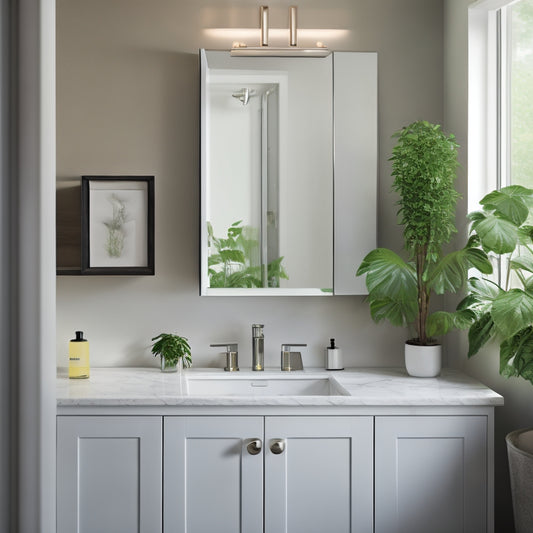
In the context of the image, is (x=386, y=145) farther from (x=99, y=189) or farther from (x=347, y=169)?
(x=99, y=189)

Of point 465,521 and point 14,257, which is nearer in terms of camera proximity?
point 14,257

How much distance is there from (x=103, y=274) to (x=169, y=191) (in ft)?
1.40

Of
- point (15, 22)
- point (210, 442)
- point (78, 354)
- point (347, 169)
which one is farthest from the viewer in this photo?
point (347, 169)

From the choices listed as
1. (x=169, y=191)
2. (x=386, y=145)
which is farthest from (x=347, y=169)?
(x=169, y=191)

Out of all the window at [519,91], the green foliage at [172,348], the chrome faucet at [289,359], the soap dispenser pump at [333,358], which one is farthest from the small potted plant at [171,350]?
the window at [519,91]

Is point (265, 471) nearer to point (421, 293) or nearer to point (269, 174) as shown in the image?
point (421, 293)

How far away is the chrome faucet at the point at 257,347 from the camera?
2.59m

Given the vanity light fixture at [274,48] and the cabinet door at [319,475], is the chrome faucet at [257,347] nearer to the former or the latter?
the cabinet door at [319,475]

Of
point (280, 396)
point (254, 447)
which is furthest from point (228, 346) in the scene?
point (254, 447)

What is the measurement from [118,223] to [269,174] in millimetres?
617

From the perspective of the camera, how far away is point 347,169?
2625 millimetres

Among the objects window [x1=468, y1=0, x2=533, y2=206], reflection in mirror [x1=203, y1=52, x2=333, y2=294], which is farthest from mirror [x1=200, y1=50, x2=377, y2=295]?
window [x1=468, y1=0, x2=533, y2=206]

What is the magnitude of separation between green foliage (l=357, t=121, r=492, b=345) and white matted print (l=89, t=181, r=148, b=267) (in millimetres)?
871

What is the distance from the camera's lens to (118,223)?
101 inches
